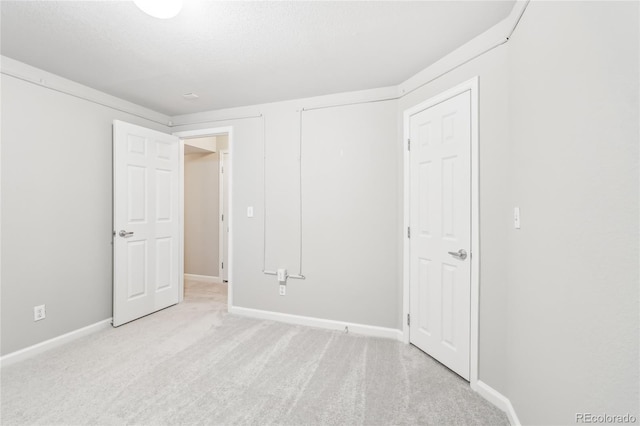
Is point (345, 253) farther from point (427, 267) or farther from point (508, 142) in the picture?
point (508, 142)

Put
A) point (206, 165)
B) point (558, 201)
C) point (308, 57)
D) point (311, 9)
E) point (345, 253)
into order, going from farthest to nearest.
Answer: point (206, 165)
point (345, 253)
point (308, 57)
point (311, 9)
point (558, 201)

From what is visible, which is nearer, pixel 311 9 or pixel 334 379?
pixel 311 9

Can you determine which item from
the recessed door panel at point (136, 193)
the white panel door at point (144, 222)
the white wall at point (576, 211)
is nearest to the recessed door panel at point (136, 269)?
the white panel door at point (144, 222)

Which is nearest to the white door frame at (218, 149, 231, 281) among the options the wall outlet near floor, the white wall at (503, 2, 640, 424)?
the wall outlet near floor

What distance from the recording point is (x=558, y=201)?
1.15 m

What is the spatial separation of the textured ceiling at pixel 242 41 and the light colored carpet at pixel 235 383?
2.39 m

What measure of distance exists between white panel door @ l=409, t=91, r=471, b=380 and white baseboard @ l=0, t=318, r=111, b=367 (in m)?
3.10

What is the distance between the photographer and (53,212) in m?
2.48

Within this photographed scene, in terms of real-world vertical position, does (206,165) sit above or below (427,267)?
above

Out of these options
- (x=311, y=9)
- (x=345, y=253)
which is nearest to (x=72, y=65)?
(x=311, y=9)

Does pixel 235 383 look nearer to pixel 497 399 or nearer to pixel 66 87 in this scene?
pixel 497 399

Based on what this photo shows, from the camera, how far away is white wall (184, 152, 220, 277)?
15.9 ft

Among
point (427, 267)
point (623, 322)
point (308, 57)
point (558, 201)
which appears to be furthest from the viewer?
point (427, 267)

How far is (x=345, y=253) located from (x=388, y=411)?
1444 millimetres
